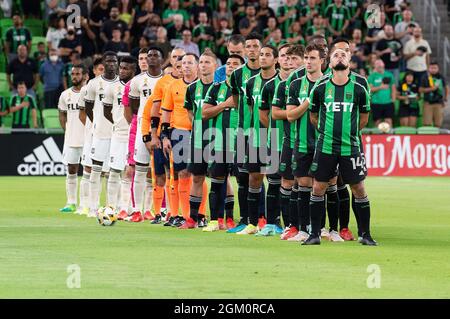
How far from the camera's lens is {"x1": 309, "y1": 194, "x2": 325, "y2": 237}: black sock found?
14.1 metres

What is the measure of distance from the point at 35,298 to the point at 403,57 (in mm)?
24518

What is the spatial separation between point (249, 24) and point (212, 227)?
16371 mm

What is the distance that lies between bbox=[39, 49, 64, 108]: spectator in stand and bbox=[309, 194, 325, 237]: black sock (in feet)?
54.4

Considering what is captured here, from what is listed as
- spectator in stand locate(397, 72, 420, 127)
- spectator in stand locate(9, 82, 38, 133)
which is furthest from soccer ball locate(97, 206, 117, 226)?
spectator in stand locate(397, 72, 420, 127)

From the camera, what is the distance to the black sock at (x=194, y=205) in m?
16.4

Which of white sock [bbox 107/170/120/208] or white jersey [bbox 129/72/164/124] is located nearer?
white jersey [bbox 129/72/164/124]

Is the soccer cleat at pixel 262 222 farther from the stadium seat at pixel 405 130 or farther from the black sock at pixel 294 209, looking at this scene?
the stadium seat at pixel 405 130

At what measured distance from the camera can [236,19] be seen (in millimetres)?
33000

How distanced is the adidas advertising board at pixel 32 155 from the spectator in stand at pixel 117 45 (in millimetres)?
2571

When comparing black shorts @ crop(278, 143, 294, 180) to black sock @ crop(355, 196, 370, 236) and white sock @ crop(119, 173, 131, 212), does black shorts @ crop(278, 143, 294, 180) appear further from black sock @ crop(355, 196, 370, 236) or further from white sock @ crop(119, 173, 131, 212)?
white sock @ crop(119, 173, 131, 212)

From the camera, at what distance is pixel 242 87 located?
51.3ft

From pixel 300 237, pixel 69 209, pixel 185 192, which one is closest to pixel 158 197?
pixel 185 192

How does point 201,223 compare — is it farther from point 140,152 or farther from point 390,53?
point 390,53

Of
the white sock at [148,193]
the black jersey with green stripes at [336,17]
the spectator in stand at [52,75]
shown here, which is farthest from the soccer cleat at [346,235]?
the black jersey with green stripes at [336,17]
